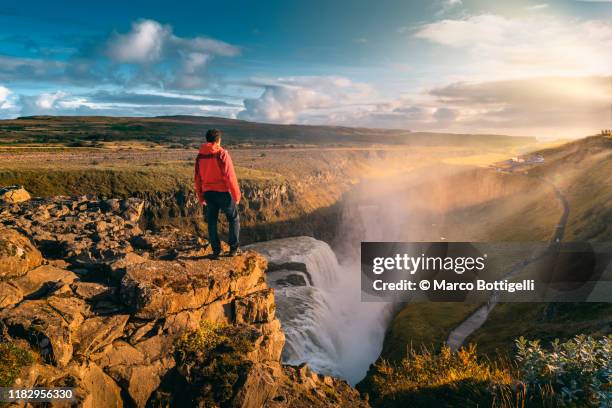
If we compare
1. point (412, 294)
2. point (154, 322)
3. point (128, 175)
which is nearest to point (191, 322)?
point (154, 322)

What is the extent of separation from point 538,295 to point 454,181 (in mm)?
98787

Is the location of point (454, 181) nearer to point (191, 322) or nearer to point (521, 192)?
point (521, 192)

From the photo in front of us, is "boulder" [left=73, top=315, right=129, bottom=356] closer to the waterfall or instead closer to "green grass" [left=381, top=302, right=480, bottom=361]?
the waterfall

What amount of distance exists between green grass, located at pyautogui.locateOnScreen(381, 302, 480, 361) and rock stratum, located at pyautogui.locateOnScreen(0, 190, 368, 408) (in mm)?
29746

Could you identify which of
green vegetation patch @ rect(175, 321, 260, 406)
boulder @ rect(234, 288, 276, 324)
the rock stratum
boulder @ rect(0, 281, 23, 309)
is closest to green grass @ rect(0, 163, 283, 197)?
the rock stratum

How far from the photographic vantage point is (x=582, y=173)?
100875 mm

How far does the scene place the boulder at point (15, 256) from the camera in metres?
12.0

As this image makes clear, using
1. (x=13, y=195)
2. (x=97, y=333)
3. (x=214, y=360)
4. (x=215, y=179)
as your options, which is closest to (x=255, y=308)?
(x=214, y=360)

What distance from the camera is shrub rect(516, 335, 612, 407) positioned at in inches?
400

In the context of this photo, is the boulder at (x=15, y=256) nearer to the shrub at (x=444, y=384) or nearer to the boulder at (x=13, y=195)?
the boulder at (x=13, y=195)

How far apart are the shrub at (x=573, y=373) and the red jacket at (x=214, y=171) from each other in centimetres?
988

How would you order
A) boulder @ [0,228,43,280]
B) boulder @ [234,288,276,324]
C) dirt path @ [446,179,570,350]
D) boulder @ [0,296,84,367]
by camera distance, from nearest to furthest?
boulder @ [0,296,84,367]
boulder @ [0,228,43,280]
boulder @ [234,288,276,324]
dirt path @ [446,179,570,350]

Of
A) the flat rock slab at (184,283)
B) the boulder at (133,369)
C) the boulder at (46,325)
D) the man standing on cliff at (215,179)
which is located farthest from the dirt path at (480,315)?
the boulder at (46,325)

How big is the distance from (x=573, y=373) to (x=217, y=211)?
11.6 m
